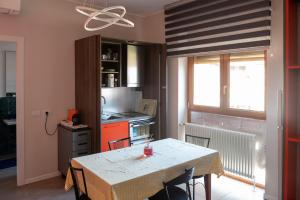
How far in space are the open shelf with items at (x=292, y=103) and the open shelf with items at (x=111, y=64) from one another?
249 centimetres

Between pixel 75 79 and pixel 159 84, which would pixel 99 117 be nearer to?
pixel 75 79

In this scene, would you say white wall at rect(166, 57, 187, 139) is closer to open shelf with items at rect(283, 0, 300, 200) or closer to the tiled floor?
the tiled floor

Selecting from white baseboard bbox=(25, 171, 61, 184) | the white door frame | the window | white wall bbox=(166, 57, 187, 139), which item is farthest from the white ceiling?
white baseboard bbox=(25, 171, 61, 184)

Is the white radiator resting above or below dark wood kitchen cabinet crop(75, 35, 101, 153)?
below

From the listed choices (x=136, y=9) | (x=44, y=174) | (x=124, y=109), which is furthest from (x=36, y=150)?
(x=136, y=9)

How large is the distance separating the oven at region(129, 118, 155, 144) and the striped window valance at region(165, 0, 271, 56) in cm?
125

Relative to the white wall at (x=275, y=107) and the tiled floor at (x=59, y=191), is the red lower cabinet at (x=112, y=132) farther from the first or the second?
the white wall at (x=275, y=107)

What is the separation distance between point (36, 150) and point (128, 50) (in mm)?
2134

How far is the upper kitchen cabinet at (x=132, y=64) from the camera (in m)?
4.12

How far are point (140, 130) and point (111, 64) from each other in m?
1.25

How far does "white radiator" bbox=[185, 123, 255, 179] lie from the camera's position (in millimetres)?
3350

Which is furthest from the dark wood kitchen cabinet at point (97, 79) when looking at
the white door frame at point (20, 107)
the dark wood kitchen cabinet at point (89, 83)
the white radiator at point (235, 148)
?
the white radiator at point (235, 148)

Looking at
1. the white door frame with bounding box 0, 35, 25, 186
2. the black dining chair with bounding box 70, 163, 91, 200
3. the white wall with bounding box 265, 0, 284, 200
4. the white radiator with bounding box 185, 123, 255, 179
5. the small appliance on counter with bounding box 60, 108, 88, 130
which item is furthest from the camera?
the small appliance on counter with bounding box 60, 108, 88, 130

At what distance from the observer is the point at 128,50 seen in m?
4.12
